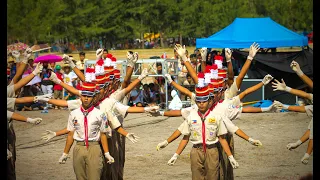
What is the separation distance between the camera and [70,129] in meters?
9.81

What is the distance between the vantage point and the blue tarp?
22484 mm

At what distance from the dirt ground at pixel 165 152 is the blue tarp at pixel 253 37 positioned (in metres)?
2.94

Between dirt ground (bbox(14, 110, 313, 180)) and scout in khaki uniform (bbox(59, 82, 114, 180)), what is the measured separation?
285 centimetres

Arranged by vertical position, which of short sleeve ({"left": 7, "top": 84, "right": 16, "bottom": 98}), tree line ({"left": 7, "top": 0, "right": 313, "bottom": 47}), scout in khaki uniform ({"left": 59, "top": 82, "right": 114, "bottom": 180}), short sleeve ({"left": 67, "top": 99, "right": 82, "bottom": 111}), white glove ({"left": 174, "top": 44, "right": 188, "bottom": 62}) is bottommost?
scout in khaki uniform ({"left": 59, "top": 82, "right": 114, "bottom": 180})

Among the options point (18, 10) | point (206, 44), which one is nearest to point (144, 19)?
point (18, 10)

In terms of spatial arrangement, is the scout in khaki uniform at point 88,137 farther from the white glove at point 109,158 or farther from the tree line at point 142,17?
the tree line at point 142,17

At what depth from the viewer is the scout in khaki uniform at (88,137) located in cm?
959

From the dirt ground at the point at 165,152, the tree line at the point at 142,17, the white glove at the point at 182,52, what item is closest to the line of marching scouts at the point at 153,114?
the white glove at the point at 182,52

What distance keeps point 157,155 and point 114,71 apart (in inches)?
164

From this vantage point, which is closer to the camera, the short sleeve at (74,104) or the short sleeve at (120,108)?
the short sleeve at (74,104)

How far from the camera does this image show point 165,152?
15062 mm

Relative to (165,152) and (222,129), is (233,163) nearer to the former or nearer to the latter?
(222,129)

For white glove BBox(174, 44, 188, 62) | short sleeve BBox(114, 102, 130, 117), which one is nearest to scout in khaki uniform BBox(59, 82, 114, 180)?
short sleeve BBox(114, 102, 130, 117)

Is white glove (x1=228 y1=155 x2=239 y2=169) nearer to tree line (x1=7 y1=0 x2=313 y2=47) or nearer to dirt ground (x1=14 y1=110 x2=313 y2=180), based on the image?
dirt ground (x1=14 y1=110 x2=313 y2=180)
